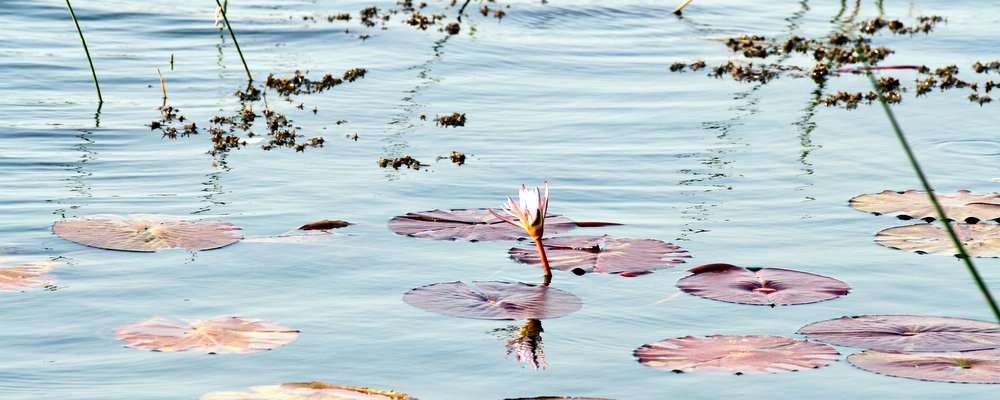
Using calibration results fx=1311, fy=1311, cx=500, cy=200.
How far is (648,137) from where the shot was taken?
545 cm

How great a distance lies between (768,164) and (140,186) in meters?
2.33

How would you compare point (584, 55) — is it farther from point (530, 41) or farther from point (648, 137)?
point (648, 137)

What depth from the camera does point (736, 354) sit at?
9.67 feet

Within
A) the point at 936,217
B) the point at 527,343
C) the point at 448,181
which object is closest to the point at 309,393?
the point at 527,343

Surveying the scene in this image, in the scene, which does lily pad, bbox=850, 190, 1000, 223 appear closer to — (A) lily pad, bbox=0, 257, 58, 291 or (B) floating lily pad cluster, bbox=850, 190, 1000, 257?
(B) floating lily pad cluster, bbox=850, 190, 1000, 257

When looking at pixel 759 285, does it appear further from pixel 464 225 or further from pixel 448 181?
pixel 448 181

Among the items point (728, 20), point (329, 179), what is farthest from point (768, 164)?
point (728, 20)

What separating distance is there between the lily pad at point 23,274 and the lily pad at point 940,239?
2.41 meters

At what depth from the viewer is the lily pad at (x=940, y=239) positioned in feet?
12.6

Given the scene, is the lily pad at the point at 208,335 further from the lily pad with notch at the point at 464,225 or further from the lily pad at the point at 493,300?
the lily pad with notch at the point at 464,225

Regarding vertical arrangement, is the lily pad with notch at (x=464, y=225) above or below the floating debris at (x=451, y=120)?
below

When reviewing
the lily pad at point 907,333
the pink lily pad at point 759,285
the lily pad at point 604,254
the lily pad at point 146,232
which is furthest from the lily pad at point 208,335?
the lily pad at point 907,333

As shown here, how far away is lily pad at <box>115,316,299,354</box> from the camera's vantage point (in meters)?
3.01

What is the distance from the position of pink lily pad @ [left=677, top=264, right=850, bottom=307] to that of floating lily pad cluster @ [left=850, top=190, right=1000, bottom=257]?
1.65 ft
